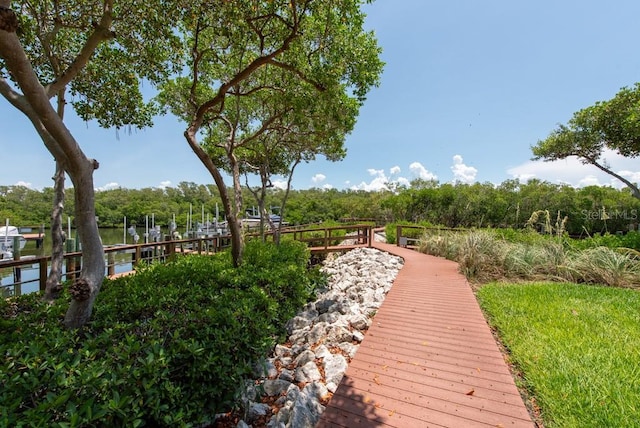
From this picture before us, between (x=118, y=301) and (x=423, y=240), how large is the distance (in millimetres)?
8432

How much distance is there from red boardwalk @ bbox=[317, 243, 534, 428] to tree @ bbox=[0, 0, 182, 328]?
251 cm

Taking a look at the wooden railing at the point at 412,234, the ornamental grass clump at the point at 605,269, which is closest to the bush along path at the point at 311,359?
the ornamental grass clump at the point at 605,269

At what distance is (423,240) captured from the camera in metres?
9.44

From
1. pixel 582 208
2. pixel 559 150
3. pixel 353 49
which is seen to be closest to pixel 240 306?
pixel 353 49

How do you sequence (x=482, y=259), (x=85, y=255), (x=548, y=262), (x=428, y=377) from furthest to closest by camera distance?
1. (x=482, y=259)
2. (x=548, y=262)
3. (x=85, y=255)
4. (x=428, y=377)

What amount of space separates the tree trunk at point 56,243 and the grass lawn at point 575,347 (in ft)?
17.6

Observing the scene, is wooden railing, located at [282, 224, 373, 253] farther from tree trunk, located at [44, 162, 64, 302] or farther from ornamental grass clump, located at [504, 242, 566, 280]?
tree trunk, located at [44, 162, 64, 302]

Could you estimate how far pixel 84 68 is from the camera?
4.51m

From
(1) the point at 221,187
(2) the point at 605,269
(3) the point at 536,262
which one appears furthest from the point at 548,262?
(1) the point at 221,187

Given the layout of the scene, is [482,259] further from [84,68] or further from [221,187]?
[84,68]

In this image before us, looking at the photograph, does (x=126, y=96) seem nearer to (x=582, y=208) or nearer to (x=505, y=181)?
(x=582, y=208)

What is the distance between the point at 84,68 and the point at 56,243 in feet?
8.97

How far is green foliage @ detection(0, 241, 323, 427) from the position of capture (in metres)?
1.44

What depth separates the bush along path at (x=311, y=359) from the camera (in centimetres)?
220
